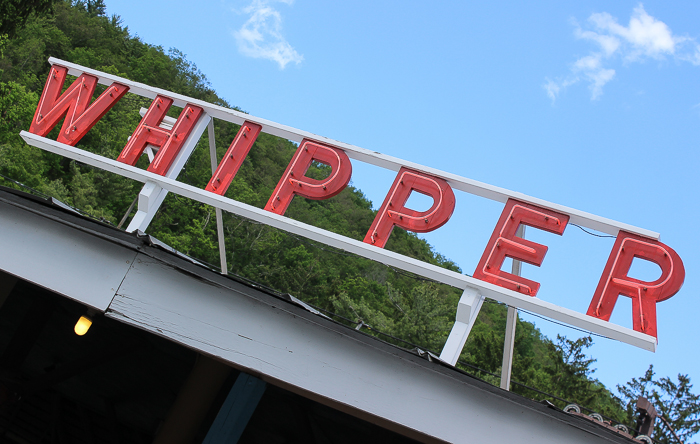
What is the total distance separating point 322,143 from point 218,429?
5927 millimetres

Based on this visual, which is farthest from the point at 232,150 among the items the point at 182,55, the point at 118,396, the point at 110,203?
the point at 182,55

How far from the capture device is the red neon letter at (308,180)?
8180mm

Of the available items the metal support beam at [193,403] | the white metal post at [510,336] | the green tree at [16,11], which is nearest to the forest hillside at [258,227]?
the green tree at [16,11]

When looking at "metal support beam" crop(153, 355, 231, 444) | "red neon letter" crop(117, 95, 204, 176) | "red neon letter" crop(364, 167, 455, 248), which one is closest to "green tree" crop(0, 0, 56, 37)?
"red neon letter" crop(117, 95, 204, 176)

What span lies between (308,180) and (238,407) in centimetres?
571

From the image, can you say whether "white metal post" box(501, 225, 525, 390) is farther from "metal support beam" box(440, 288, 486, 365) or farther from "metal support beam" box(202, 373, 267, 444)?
"metal support beam" box(202, 373, 267, 444)

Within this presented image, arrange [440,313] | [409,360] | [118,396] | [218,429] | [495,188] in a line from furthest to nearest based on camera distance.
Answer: [440,313]
[495,188]
[118,396]
[218,429]
[409,360]

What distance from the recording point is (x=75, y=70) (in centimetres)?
975

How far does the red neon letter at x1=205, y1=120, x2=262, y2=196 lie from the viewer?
8.45 m

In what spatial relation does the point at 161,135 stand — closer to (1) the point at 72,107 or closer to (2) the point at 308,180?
(1) the point at 72,107

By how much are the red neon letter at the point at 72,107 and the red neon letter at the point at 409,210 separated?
5122 mm

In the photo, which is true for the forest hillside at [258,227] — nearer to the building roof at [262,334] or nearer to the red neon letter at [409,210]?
the red neon letter at [409,210]

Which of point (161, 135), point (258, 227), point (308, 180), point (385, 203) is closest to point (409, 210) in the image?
point (385, 203)

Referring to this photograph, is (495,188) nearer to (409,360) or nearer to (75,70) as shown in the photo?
(409,360)
